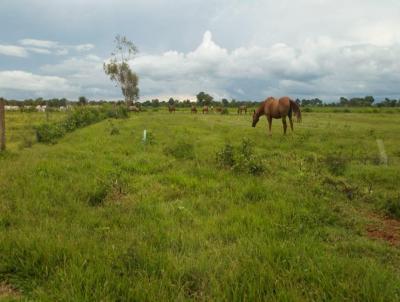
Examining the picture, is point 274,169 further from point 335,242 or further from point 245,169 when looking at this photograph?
point 335,242

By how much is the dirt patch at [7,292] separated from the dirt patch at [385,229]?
447 centimetres

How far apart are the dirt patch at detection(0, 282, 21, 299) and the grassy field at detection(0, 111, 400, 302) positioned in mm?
18

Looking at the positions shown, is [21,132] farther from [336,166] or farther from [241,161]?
[336,166]

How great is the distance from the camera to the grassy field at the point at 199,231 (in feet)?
10.9

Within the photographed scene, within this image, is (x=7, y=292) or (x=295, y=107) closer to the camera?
(x=7, y=292)

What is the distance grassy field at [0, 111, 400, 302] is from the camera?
332cm

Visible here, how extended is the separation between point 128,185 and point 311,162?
18.0 feet

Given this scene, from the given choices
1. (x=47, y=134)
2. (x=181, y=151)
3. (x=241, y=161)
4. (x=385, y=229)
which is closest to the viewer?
(x=385, y=229)

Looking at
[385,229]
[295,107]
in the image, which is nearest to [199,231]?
[385,229]

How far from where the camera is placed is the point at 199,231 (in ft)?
15.8

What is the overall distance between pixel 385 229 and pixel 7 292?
504cm

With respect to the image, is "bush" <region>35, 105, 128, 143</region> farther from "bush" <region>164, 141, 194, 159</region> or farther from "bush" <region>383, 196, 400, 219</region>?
"bush" <region>383, 196, 400, 219</region>

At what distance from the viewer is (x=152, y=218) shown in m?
5.36

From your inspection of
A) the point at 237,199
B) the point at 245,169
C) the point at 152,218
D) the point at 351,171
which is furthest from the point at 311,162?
the point at 152,218
